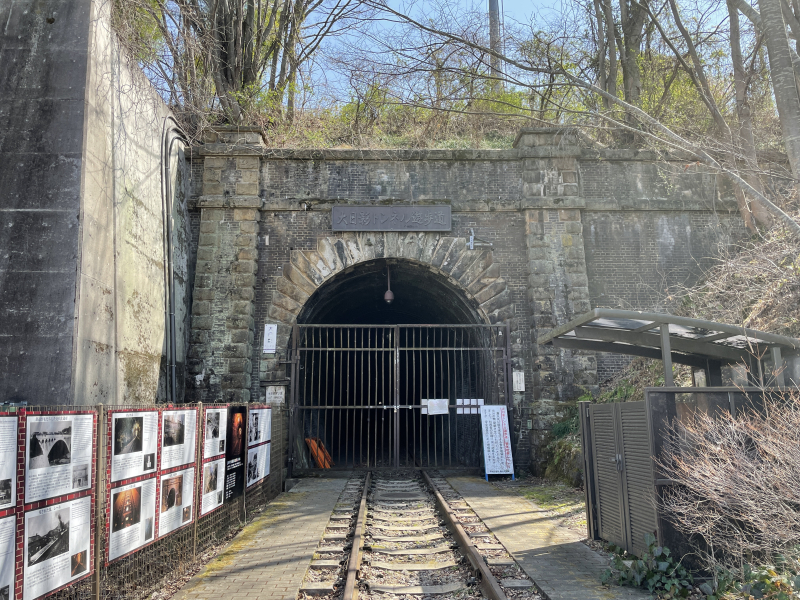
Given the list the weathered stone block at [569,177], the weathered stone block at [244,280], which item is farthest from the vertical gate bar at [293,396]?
the weathered stone block at [569,177]

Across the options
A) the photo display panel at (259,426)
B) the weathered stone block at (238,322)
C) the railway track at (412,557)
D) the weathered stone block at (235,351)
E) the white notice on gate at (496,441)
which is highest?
the weathered stone block at (238,322)

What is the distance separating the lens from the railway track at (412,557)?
16.8ft

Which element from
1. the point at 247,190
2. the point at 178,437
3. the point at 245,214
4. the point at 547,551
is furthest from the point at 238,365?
the point at 547,551

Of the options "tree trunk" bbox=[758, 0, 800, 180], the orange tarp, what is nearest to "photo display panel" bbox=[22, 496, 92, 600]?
the orange tarp

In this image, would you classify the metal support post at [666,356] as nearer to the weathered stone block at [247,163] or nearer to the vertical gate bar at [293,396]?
the vertical gate bar at [293,396]

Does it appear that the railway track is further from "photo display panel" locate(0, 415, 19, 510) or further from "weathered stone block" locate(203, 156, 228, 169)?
"weathered stone block" locate(203, 156, 228, 169)

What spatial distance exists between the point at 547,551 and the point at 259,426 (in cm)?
414

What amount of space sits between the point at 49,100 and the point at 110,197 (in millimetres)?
1484

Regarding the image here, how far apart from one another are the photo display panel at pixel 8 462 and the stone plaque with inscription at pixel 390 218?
33.3ft

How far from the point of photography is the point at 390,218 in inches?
515

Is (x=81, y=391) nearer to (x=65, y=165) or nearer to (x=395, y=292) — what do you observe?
(x=65, y=165)

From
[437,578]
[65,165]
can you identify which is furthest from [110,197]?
[437,578]

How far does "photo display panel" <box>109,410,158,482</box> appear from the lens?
423cm

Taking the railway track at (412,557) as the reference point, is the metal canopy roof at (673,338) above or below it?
above
